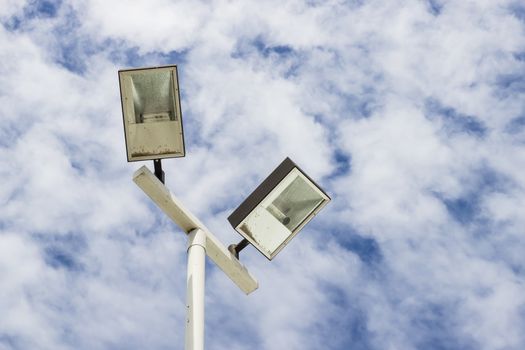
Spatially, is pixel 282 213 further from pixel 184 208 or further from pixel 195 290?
pixel 195 290

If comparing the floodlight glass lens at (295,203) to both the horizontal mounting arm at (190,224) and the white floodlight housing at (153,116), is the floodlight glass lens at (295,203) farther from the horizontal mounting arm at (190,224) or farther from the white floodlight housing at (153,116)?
the white floodlight housing at (153,116)

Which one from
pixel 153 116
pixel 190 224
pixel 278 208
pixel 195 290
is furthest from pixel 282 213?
pixel 153 116

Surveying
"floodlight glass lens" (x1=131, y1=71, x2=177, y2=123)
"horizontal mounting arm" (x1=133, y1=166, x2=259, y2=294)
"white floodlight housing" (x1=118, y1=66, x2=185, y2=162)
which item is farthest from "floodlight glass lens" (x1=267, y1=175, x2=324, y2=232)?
"floodlight glass lens" (x1=131, y1=71, x2=177, y2=123)

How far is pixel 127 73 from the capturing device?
14.5 ft

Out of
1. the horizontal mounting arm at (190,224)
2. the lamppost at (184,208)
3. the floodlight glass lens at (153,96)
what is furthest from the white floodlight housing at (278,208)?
the floodlight glass lens at (153,96)

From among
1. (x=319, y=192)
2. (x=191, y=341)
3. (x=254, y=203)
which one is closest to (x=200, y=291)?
(x=191, y=341)

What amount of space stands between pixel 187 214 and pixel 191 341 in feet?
2.85

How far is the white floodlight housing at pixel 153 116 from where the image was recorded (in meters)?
4.47

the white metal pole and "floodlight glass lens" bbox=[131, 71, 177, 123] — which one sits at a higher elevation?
"floodlight glass lens" bbox=[131, 71, 177, 123]

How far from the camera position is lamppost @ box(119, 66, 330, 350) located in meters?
4.46

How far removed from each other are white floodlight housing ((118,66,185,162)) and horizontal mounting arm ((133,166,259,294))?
138 mm

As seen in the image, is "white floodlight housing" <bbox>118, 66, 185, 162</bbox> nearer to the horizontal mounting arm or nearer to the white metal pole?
the horizontal mounting arm

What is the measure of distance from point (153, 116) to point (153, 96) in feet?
0.40

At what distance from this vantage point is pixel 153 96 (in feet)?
14.9
